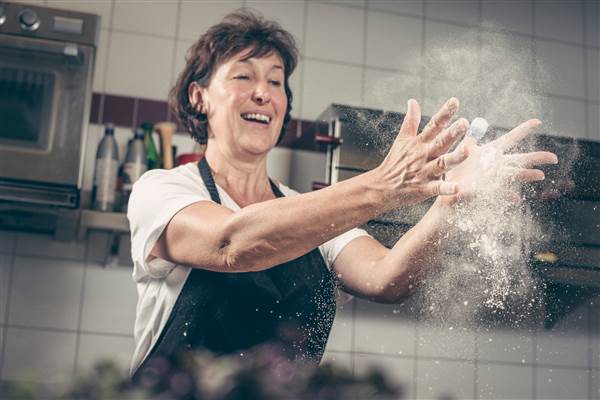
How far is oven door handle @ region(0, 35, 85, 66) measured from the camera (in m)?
1.86

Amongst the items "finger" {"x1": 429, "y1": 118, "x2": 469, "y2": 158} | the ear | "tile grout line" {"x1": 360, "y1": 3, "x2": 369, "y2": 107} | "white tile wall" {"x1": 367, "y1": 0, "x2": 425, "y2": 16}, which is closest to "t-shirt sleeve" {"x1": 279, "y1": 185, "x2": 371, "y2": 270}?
the ear

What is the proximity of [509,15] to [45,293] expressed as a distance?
63.0 inches

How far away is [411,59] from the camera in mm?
2426

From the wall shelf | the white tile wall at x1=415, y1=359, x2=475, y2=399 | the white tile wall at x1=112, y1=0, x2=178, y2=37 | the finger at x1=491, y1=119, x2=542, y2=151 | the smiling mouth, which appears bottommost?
the white tile wall at x1=415, y1=359, x2=475, y2=399

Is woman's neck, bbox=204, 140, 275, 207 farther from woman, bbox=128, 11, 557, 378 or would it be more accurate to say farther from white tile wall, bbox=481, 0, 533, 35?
white tile wall, bbox=481, 0, 533, 35

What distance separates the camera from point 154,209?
1.36 meters

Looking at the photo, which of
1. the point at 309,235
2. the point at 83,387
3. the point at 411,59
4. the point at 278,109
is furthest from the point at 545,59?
the point at 83,387

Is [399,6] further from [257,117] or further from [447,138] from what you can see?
[447,138]

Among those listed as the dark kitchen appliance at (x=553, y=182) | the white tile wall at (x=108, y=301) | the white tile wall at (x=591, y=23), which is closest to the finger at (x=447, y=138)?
the dark kitchen appliance at (x=553, y=182)

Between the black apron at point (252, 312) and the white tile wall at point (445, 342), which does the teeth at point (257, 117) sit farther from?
the white tile wall at point (445, 342)

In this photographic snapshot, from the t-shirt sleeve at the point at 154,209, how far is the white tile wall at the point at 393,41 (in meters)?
1.09

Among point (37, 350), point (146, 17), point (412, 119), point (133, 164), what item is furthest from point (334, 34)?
point (412, 119)

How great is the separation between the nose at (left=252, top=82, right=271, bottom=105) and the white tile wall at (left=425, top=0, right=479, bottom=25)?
0.98 m

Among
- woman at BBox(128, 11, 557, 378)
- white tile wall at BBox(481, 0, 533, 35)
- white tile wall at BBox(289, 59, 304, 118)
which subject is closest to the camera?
woman at BBox(128, 11, 557, 378)
